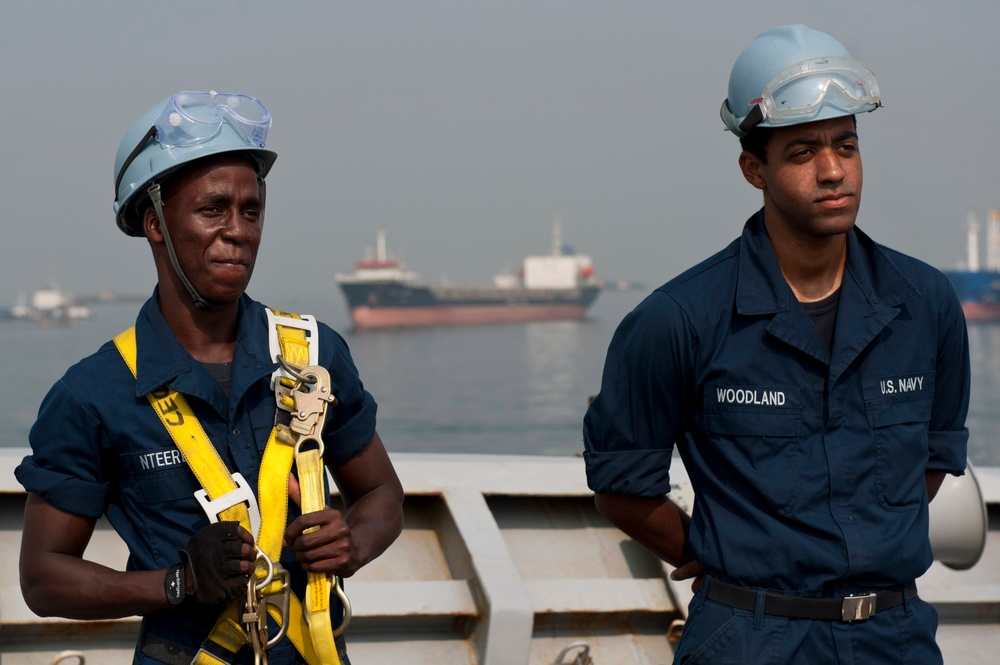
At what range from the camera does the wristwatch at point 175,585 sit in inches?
78.4

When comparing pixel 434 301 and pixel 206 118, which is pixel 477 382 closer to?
pixel 434 301

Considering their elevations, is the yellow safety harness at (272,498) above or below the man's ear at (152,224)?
below

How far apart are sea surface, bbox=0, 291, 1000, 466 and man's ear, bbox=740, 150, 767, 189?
15.5 m

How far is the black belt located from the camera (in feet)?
6.89

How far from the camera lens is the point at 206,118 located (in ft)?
7.09

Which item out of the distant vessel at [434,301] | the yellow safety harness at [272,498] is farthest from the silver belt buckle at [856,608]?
the distant vessel at [434,301]

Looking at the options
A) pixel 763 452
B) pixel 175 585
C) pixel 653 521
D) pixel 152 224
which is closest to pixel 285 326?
pixel 152 224

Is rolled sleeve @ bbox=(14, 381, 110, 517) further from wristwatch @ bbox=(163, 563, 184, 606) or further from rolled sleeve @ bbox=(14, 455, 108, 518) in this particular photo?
wristwatch @ bbox=(163, 563, 184, 606)

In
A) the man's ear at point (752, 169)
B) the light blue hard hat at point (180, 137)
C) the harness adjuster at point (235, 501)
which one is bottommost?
the harness adjuster at point (235, 501)

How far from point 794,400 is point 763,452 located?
0.11m

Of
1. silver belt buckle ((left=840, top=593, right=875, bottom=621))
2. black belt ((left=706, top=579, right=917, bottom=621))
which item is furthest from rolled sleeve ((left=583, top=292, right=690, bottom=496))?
silver belt buckle ((left=840, top=593, right=875, bottom=621))

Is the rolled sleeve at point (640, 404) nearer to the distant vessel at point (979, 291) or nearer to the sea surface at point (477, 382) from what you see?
the sea surface at point (477, 382)

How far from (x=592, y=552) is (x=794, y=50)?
2375 millimetres

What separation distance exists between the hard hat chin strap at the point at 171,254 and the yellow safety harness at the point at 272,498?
0.14m
